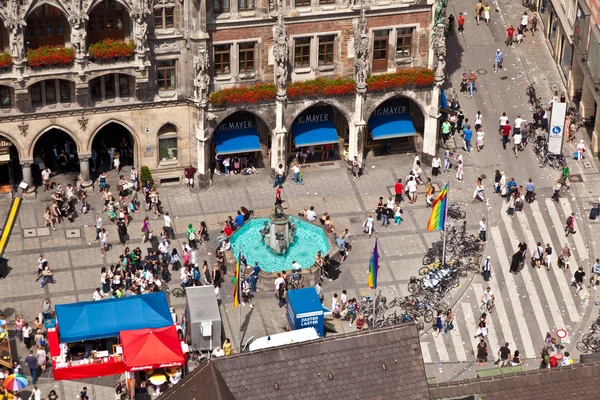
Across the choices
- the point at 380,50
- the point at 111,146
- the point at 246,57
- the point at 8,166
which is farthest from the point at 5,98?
the point at 380,50

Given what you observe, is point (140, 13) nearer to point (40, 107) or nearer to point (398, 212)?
point (40, 107)

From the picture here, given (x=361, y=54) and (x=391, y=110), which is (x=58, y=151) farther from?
(x=391, y=110)

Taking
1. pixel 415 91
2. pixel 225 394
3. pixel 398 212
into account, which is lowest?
pixel 225 394

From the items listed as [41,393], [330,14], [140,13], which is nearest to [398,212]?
[330,14]

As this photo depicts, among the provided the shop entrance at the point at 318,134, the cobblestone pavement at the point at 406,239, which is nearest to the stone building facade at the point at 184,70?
the shop entrance at the point at 318,134

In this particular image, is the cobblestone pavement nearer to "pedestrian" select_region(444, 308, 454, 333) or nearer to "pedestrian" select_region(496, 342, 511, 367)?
"pedestrian" select_region(444, 308, 454, 333)

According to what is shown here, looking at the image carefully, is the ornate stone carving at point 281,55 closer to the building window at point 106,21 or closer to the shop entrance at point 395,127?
the shop entrance at point 395,127
